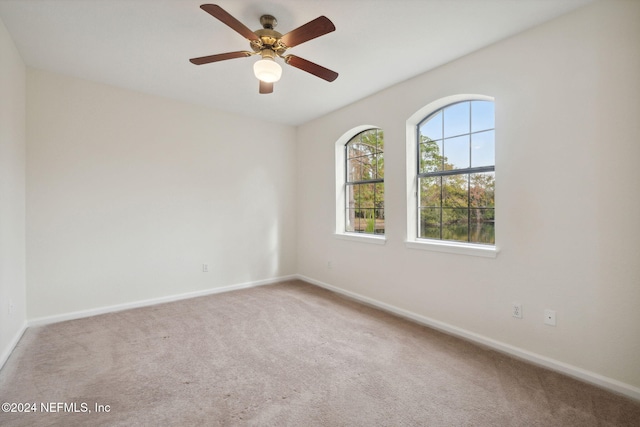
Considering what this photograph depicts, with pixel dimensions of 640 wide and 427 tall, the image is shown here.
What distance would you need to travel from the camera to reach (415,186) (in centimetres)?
332

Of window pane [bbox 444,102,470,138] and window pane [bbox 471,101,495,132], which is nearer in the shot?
window pane [bbox 471,101,495,132]

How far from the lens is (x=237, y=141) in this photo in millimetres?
4402

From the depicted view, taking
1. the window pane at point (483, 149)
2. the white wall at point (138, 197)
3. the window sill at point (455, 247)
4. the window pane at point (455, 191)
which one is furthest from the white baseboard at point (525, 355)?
the white wall at point (138, 197)

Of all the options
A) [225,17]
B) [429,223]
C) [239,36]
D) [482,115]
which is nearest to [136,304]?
[239,36]

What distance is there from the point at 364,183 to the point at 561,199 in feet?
7.49

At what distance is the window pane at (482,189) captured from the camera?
2.71m

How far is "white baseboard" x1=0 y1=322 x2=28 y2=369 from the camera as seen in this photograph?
7.48 ft

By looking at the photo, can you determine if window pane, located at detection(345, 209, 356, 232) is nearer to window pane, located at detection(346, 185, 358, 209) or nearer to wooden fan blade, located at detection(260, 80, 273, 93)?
window pane, located at detection(346, 185, 358, 209)

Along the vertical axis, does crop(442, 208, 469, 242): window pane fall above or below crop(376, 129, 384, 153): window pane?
below

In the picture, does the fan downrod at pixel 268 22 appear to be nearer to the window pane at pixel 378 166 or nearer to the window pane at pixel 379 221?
the window pane at pixel 378 166

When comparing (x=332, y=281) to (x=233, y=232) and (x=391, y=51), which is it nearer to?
(x=233, y=232)

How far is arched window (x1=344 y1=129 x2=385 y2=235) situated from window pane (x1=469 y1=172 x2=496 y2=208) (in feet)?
3.87

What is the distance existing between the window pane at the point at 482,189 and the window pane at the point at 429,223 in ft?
1.30

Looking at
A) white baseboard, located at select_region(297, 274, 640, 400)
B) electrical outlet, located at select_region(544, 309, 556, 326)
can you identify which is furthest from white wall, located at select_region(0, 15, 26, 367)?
electrical outlet, located at select_region(544, 309, 556, 326)
